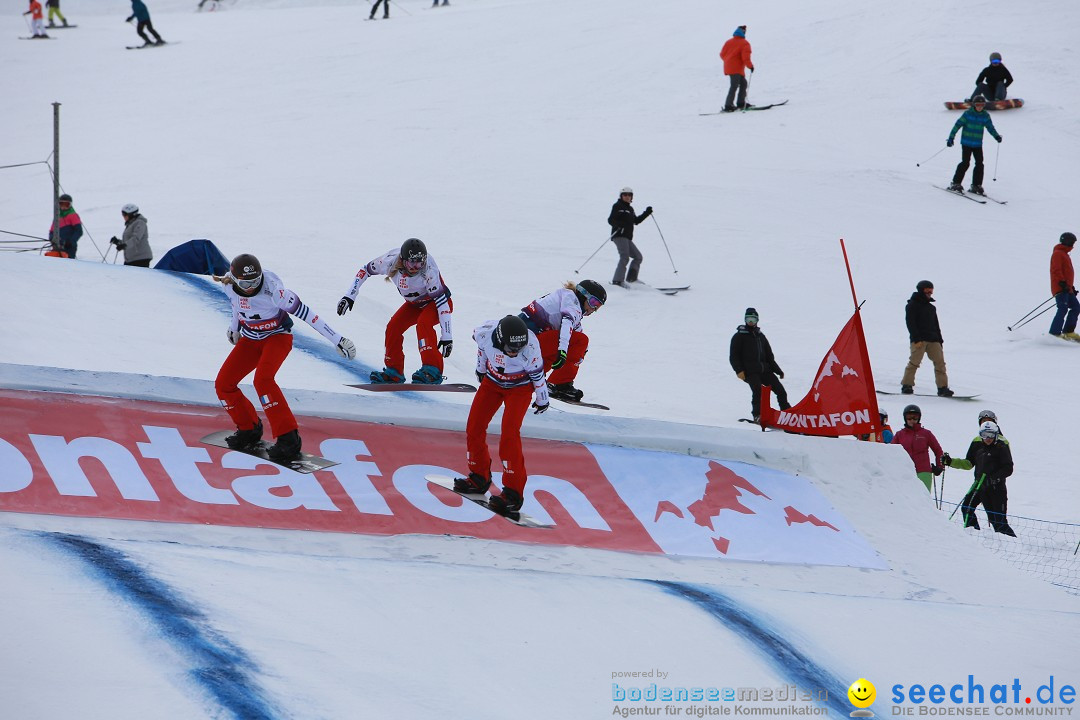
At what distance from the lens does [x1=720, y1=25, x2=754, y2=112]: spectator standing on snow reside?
851 inches

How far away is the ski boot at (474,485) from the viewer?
774 cm

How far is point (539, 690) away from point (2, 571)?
9.42 feet

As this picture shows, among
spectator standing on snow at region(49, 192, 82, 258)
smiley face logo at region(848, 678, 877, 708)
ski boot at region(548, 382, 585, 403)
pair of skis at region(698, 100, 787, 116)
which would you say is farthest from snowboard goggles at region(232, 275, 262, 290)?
pair of skis at region(698, 100, 787, 116)

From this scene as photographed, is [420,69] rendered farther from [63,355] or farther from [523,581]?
[523,581]

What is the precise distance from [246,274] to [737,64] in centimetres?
1669

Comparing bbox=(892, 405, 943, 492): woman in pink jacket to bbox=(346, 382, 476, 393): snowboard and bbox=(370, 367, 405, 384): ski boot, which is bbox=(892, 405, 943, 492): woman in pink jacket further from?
bbox=(370, 367, 405, 384): ski boot

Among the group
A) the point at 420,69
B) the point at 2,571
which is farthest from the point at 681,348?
the point at 420,69

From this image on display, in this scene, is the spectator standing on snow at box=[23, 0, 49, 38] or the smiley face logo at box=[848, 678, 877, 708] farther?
the spectator standing on snow at box=[23, 0, 49, 38]

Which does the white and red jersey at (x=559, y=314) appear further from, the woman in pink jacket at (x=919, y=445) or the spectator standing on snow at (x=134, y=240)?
the spectator standing on snow at (x=134, y=240)

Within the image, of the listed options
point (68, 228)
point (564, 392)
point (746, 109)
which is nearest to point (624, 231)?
point (564, 392)

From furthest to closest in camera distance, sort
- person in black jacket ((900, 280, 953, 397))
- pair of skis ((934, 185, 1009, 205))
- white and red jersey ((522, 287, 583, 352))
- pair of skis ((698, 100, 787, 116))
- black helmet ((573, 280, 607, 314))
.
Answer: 1. pair of skis ((698, 100, 787, 116))
2. pair of skis ((934, 185, 1009, 205))
3. person in black jacket ((900, 280, 953, 397))
4. black helmet ((573, 280, 607, 314))
5. white and red jersey ((522, 287, 583, 352))

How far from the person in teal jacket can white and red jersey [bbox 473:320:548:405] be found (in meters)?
13.6

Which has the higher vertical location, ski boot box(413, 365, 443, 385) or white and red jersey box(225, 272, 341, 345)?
white and red jersey box(225, 272, 341, 345)

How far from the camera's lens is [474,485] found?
775cm
